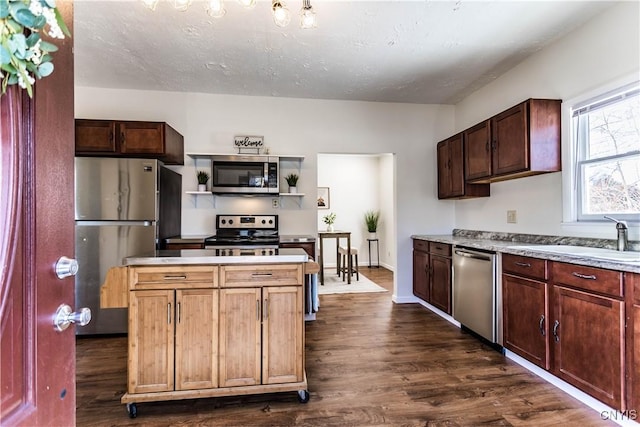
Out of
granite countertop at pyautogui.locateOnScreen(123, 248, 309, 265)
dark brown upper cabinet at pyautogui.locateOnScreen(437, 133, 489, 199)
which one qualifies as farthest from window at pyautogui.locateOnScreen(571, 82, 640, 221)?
granite countertop at pyautogui.locateOnScreen(123, 248, 309, 265)

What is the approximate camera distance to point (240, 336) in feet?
6.24

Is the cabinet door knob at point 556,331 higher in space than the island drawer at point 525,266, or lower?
lower

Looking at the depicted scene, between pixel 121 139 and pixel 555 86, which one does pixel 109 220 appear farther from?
pixel 555 86

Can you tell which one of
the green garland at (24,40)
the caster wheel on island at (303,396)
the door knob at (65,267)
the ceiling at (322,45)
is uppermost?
the ceiling at (322,45)

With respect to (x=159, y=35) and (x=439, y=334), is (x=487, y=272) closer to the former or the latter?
(x=439, y=334)

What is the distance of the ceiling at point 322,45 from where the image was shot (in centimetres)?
230

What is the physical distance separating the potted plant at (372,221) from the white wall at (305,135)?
241 cm

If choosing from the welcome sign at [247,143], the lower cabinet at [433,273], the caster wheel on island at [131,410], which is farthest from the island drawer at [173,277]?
the lower cabinet at [433,273]

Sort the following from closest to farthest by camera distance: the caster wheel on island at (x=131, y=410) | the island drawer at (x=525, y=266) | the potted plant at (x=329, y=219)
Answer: the caster wheel on island at (x=131, y=410) < the island drawer at (x=525, y=266) < the potted plant at (x=329, y=219)

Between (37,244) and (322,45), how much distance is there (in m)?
2.67

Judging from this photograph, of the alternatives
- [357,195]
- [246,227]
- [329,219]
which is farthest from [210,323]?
[357,195]

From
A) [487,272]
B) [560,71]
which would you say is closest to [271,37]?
[560,71]

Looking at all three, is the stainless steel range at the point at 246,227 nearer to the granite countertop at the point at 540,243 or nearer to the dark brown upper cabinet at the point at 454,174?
the granite countertop at the point at 540,243

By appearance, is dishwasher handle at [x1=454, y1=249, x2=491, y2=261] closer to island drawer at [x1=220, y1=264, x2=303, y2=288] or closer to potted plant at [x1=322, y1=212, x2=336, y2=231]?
island drawer at [x1=220, y1=264, x2=303, y2=288]
